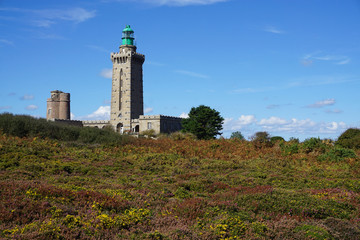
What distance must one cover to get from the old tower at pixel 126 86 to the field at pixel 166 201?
58.5 meters

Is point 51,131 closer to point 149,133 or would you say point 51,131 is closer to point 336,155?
point 336,155

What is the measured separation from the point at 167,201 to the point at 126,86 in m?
69.9

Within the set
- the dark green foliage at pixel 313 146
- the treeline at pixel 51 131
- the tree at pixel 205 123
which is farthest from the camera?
the tree at pixel 205 123

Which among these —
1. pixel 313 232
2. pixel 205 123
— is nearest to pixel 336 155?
pixel 313 232

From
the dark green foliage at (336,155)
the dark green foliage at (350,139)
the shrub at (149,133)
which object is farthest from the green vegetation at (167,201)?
the shrub at (149,133)

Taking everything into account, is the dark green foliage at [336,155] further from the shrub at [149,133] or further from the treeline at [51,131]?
the shrub at [149,133]

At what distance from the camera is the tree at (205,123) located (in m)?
59.8

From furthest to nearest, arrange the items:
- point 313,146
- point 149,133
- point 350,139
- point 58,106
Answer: point 58,106, point 149,133, point 350,139, point 313,146

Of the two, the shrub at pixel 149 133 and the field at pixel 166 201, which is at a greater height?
the shrub at pixel 149 133

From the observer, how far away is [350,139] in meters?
31.5

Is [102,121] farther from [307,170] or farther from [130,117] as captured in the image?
[307,170]

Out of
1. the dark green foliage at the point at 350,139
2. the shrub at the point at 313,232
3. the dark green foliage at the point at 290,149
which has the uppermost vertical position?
the dark green foliage at the point at 350,139

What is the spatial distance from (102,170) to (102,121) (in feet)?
218

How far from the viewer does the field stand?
8742 millimetres
